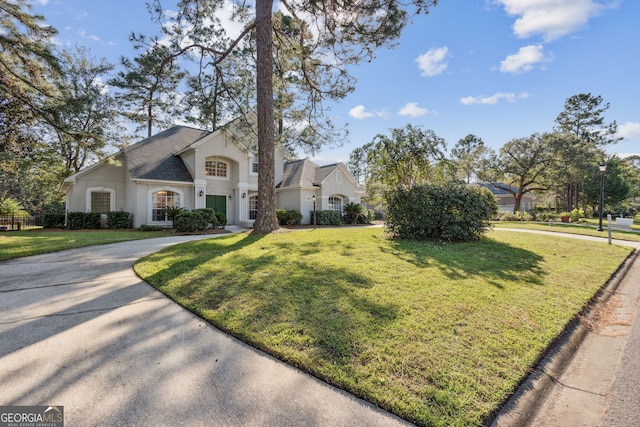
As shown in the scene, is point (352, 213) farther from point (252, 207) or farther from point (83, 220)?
point (83, 220)

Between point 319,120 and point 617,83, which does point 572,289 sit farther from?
point 617,83

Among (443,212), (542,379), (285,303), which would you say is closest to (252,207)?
(443,212)

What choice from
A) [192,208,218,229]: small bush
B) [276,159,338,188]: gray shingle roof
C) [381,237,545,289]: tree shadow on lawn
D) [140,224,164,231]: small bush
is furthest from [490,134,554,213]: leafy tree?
[140,224,164,231]: small bush

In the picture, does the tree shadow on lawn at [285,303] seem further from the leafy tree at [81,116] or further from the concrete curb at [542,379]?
the leafy tree at [81,116]

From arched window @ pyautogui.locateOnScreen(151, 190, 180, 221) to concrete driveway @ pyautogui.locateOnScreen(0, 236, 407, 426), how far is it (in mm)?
12790

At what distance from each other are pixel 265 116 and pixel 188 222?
6.18 m

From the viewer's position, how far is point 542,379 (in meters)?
2.51

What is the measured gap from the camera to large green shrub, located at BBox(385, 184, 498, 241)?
8625 millimetres

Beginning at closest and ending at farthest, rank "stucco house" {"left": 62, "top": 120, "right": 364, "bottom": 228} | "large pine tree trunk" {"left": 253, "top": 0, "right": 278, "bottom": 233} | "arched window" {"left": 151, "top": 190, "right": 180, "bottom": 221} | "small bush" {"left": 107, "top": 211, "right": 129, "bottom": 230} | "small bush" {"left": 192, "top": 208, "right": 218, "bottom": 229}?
"large pine tree trunk" {"left": 253, "top": 0, "right": 278, "bottom": 233}, "small bush" {"left": 192, "top": 208, "right": 218, "bottom": 229}, "small bush" {"left": 107, "top": 211, "right": 129, "bottom": 230}, "stucco house" {"left": 62, "top": 120, "right": 364, "bottom": 228}, "arched window" {"left": 151, "top": 190, "right": 180, "bottom": 221}

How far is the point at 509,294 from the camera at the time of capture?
4301mm

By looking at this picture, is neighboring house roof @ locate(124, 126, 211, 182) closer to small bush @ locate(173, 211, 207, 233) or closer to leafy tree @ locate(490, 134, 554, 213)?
small bush @ locate(173, 211, 207, 233)

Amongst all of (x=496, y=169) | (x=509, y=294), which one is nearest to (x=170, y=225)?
(x=509, y=294)

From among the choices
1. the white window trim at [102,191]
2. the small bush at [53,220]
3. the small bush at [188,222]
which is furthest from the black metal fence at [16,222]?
the small bush at [188,222]

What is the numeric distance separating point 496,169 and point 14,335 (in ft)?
111
